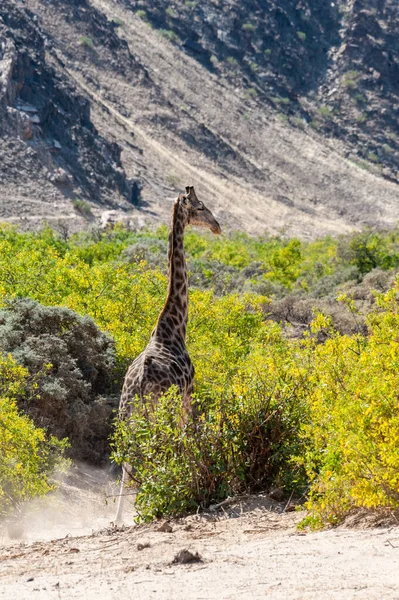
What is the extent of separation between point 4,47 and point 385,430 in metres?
60.3

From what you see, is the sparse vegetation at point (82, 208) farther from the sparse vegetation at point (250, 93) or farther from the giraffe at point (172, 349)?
the giraffe at point (172, 349)

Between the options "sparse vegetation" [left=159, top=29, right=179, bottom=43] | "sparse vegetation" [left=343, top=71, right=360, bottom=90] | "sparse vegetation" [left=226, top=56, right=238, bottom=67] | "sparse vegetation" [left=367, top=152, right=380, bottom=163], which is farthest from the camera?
"sparse vegetation" [left=343, top=71, right=360, bottom=90]

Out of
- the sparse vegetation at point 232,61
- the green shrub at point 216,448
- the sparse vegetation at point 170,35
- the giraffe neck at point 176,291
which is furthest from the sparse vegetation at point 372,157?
the green shrub at point 216,448

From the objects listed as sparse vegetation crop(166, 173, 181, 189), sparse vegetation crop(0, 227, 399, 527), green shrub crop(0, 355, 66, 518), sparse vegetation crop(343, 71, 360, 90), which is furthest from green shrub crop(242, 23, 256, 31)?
green shrub crop(0, 355, 66, 518)

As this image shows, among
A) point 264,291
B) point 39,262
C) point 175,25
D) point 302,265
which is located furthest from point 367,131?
point 39,262

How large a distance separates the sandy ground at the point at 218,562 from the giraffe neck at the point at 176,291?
9.35ft

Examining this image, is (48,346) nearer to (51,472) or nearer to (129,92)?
(51,472)

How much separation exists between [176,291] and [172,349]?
90 centimetres

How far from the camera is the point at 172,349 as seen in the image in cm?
967

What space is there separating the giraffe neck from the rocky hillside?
39.8 meters

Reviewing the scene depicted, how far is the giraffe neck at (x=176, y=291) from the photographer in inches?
393

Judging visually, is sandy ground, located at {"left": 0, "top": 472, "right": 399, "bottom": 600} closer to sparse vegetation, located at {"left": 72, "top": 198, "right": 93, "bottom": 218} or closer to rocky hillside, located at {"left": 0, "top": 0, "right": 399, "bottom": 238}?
rocky hillside, located at {"left": 0, "top": 0, "right": 399, "bottom": 238}

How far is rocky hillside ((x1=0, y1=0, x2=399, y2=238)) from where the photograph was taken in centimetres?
6012

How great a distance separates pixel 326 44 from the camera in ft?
351
